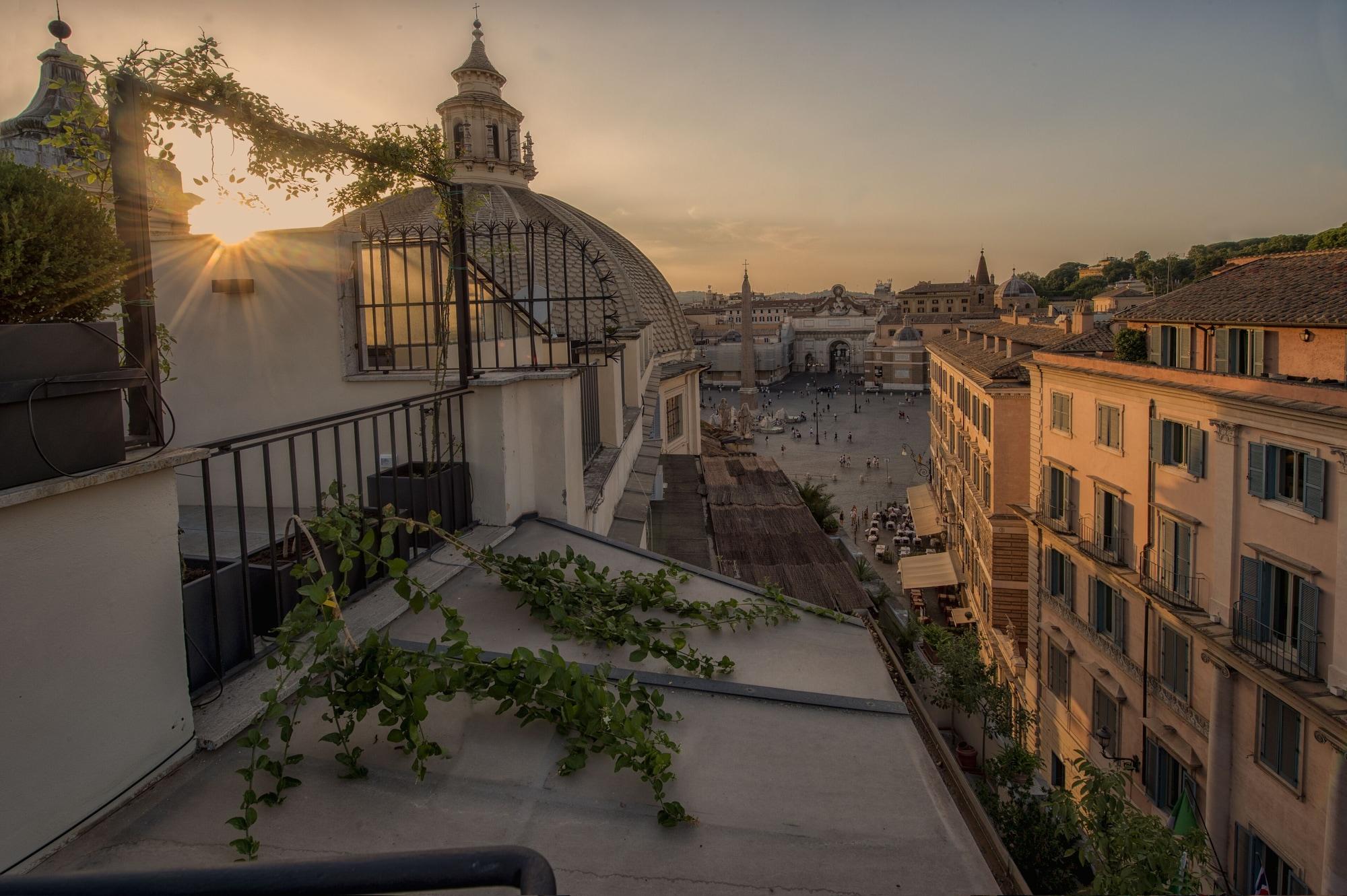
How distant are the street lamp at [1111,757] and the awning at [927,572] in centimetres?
1290

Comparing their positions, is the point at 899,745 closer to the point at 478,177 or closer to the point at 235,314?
the point at 235,314

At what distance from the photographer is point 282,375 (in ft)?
18.2

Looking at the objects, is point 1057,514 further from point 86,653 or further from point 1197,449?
point 86,653

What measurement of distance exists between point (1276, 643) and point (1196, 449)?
3.04m

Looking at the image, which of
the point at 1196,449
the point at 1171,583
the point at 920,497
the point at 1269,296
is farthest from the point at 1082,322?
the point at 920,497

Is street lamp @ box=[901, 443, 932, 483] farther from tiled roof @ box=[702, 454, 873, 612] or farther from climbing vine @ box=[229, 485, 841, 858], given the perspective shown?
climbing vine @ box=[229, 485, 841, 858]

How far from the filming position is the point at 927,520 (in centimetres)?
3653

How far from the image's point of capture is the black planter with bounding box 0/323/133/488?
82.3 inches

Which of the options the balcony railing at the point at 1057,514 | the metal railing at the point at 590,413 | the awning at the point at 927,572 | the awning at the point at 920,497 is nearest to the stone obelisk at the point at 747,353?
the awning at the point at 920,497

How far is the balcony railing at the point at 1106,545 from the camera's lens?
15555mm

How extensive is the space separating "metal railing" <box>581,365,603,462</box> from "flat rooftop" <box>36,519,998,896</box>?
5420 millimetres

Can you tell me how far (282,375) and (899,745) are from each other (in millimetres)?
4426

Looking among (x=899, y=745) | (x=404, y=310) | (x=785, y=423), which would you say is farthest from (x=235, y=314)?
(x=785, y=423)

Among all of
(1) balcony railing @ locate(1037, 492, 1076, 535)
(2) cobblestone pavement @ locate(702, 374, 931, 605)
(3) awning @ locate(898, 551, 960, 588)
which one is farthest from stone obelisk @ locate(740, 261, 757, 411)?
(1) balcony railing @ locate(1037, 492, 1076, 535)
